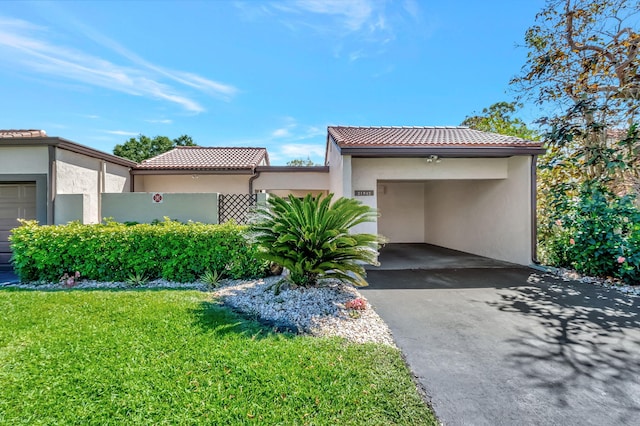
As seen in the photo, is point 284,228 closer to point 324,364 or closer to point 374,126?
point 324,364

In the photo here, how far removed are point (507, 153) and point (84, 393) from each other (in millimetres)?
11298

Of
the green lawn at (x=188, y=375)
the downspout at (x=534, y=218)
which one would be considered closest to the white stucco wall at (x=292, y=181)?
the downspout at (x=534, y=218)

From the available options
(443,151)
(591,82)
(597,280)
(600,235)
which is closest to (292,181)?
(443,151)

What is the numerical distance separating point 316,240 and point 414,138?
24.7ft

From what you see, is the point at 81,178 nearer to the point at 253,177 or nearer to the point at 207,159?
the point at 207,159

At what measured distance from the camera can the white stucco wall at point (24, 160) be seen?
27.8ft

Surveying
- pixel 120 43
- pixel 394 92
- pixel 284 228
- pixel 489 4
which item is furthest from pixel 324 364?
pixel 394 92

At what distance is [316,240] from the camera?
17.7 feet

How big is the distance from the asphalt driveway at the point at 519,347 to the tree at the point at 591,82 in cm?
474

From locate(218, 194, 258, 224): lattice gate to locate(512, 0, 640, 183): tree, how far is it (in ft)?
34.8

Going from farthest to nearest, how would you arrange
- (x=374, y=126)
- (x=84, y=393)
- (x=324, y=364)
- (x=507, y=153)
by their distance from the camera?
(x=374, y=126), (x=507, y=153), (x=324, y=364), (x=84, y=393)

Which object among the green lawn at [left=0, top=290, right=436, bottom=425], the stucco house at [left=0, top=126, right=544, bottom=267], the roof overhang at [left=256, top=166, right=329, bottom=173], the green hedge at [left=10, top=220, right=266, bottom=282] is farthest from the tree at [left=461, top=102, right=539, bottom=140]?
the green lawn at [left=0, top=290, right=436, bottom=425]

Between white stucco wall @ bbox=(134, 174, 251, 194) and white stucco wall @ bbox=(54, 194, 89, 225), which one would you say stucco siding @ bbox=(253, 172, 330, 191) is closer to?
white stucco wall @ bbox=(134, 174, 251, 194)

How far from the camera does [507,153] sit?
9.23 meters
